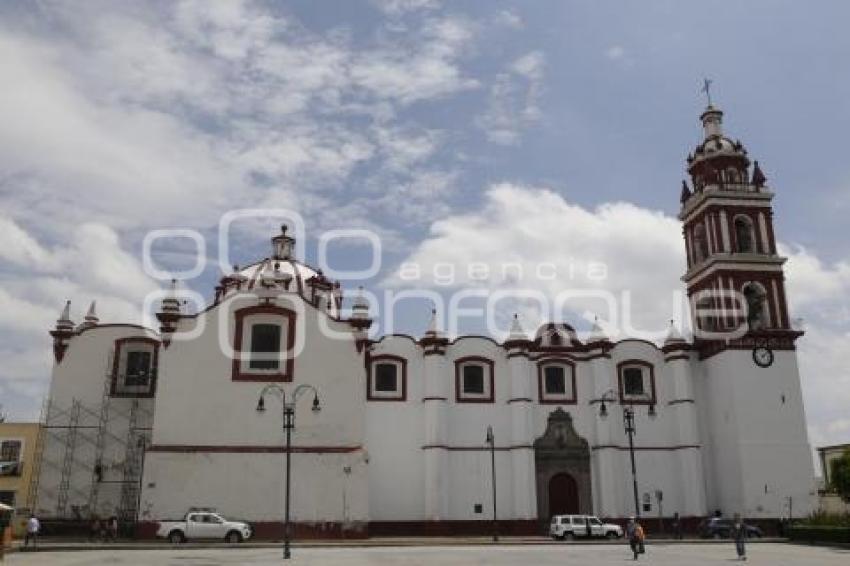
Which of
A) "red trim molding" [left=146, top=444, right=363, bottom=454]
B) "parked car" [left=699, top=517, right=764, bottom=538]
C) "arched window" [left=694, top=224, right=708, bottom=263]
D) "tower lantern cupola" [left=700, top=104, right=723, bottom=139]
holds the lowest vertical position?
"parked car" [left=699, top=517, right=764, bottom=538]

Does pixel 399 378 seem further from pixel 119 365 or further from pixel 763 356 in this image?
pixel 763 356

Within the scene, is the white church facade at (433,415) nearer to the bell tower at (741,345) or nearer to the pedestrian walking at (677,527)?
the bell tower at (741,345)

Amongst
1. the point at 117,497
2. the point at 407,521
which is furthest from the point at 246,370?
the point at 407,521

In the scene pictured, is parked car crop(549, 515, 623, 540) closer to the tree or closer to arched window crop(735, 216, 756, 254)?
the tree

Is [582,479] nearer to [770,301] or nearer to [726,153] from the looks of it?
[770,301]

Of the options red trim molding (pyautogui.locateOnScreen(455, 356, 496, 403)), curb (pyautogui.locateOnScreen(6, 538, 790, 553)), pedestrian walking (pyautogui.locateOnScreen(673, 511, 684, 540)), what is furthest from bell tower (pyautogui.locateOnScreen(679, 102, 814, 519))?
red trim molding (pyautogui.locateOnScreen(455, 356, 496, 403))

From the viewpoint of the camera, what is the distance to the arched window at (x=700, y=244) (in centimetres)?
4489

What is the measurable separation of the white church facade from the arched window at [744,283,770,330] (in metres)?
0.12

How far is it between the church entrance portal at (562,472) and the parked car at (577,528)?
3713 mm

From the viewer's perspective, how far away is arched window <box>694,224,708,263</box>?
147 feet

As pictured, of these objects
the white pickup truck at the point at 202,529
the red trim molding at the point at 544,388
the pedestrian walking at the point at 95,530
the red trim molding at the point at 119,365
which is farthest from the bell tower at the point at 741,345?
the pedestrian walking at the point at 95,530

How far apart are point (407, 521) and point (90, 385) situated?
18019 millimetres

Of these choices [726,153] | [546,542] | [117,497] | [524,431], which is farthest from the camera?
[726,153]

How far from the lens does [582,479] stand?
4100 cm
